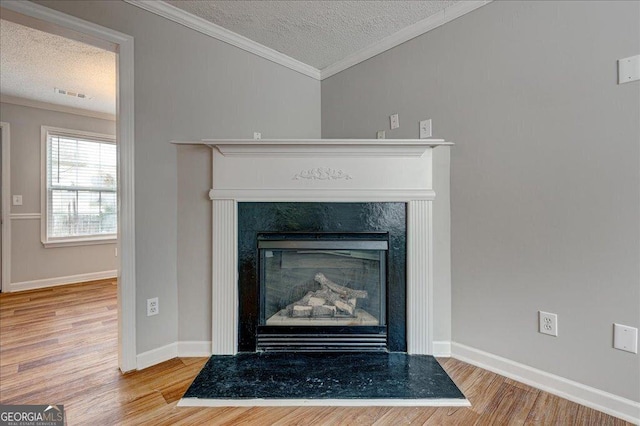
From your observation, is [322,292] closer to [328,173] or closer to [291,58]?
[328,173]

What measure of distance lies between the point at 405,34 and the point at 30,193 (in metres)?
4.68

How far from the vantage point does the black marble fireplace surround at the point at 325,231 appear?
1983 millimetres

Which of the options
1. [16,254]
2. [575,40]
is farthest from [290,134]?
[16,254]

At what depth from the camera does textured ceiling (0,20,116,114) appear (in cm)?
238

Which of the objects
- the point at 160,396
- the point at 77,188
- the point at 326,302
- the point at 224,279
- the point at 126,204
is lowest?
the point at 160,396

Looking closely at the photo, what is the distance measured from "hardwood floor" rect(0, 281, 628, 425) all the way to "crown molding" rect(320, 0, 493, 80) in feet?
7.56

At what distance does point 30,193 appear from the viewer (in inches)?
147

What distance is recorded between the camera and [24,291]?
11.8 ft

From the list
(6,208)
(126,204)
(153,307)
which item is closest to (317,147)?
(126,204)

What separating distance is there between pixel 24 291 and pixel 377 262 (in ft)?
14.2

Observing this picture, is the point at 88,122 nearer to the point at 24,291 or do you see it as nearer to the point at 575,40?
the point at 24,291

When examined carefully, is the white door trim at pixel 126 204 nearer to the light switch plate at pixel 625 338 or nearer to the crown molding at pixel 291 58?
the crown molding at pixel 291 58

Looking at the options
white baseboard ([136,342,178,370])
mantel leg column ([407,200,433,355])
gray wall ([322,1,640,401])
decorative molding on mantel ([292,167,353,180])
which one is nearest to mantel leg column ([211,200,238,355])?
white baseboard ([136,342,178,370])

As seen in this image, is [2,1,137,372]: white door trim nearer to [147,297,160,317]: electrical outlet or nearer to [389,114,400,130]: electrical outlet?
[147,297,160,317]: electrical outlet
